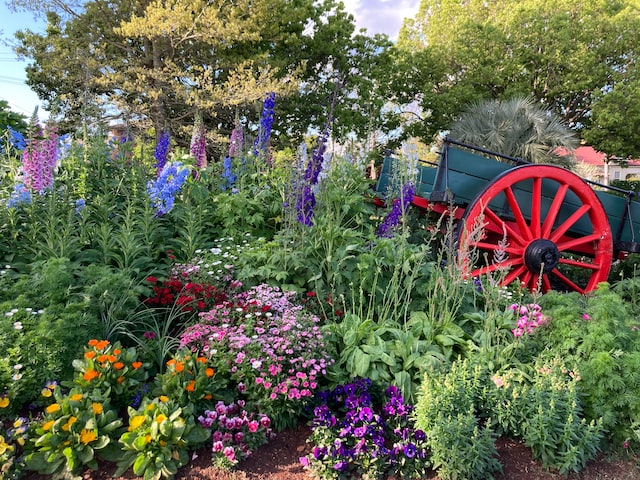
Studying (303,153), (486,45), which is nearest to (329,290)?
(303,153)

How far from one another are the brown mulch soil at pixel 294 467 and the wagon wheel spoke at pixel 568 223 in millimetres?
2692

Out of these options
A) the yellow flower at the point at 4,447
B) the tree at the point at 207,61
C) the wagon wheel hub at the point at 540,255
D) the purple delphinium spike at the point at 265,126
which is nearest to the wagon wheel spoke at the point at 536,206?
the wagon wheel hub at the point at 540,255

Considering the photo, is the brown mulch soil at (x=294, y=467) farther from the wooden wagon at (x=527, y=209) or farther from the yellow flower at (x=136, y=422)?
the wooden wagon at (x=527, y=209)

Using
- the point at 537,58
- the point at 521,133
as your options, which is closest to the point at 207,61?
the point at 521,133

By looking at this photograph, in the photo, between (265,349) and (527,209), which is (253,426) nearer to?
(265,349)

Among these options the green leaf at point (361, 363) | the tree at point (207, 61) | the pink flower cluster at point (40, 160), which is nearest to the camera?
the green leaf at point (361, 363)

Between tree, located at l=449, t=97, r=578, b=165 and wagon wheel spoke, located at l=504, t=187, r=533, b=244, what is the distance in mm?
4756

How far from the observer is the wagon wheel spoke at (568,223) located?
4.52 metres

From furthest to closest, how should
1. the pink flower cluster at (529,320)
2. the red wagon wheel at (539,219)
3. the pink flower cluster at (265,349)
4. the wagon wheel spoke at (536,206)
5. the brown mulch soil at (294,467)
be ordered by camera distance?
the wagon wheel spoke at (536,206) < the red wagon wheel at (539,219) < the pink flower cluster at (529,320) < the pink flower cluster at (265,349) < the brown mulch soil at (294,467)

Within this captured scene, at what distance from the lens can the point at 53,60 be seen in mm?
13266

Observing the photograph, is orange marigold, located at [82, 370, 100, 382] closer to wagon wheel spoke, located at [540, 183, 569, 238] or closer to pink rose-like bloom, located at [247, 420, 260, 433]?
pink rose-like bloom, located at [247, 420, 260, 433]

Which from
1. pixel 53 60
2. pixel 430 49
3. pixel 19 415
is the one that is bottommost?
pixel 19 415

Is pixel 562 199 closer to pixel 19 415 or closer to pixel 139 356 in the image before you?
pixel 139 356

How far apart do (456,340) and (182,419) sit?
1.60 m
